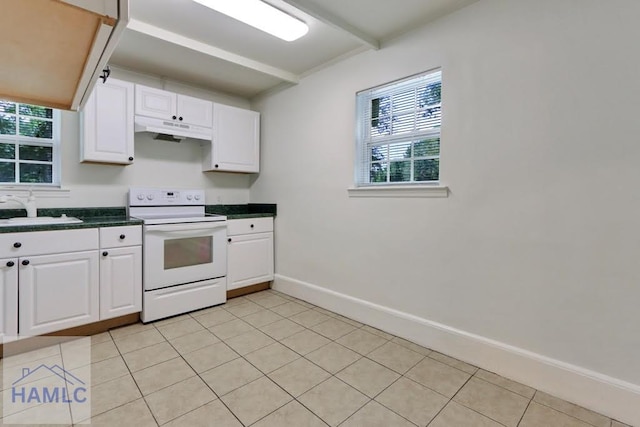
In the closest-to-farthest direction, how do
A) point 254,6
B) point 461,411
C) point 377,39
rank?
1. point 461,411
2. point 254,6
3. point 377,39

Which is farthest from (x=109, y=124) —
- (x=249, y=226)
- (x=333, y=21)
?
(x=333, y=21)

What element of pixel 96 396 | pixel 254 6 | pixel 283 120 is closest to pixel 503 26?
pixel 254 6

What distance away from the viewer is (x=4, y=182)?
265 centimetres

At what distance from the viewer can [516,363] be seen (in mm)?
1938

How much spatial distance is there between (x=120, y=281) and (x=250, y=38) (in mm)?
2314

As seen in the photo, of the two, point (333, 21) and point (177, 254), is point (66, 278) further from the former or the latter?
point (333, 21)

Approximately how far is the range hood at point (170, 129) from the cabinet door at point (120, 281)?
1.16 m

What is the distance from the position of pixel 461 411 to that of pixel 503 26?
229cm

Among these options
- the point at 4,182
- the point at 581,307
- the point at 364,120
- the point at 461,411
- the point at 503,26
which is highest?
the point at 503,26

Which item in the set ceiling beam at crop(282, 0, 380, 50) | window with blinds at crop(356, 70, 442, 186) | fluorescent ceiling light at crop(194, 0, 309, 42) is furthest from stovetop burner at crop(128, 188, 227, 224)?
ceiling beam at crop(282, 0, 380, 50)

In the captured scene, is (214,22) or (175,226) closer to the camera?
(214,22)

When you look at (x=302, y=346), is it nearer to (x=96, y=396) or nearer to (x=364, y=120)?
(x=96, y=396)

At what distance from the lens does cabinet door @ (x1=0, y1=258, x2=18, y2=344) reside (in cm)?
210

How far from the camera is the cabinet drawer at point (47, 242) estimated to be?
83.2 inches
